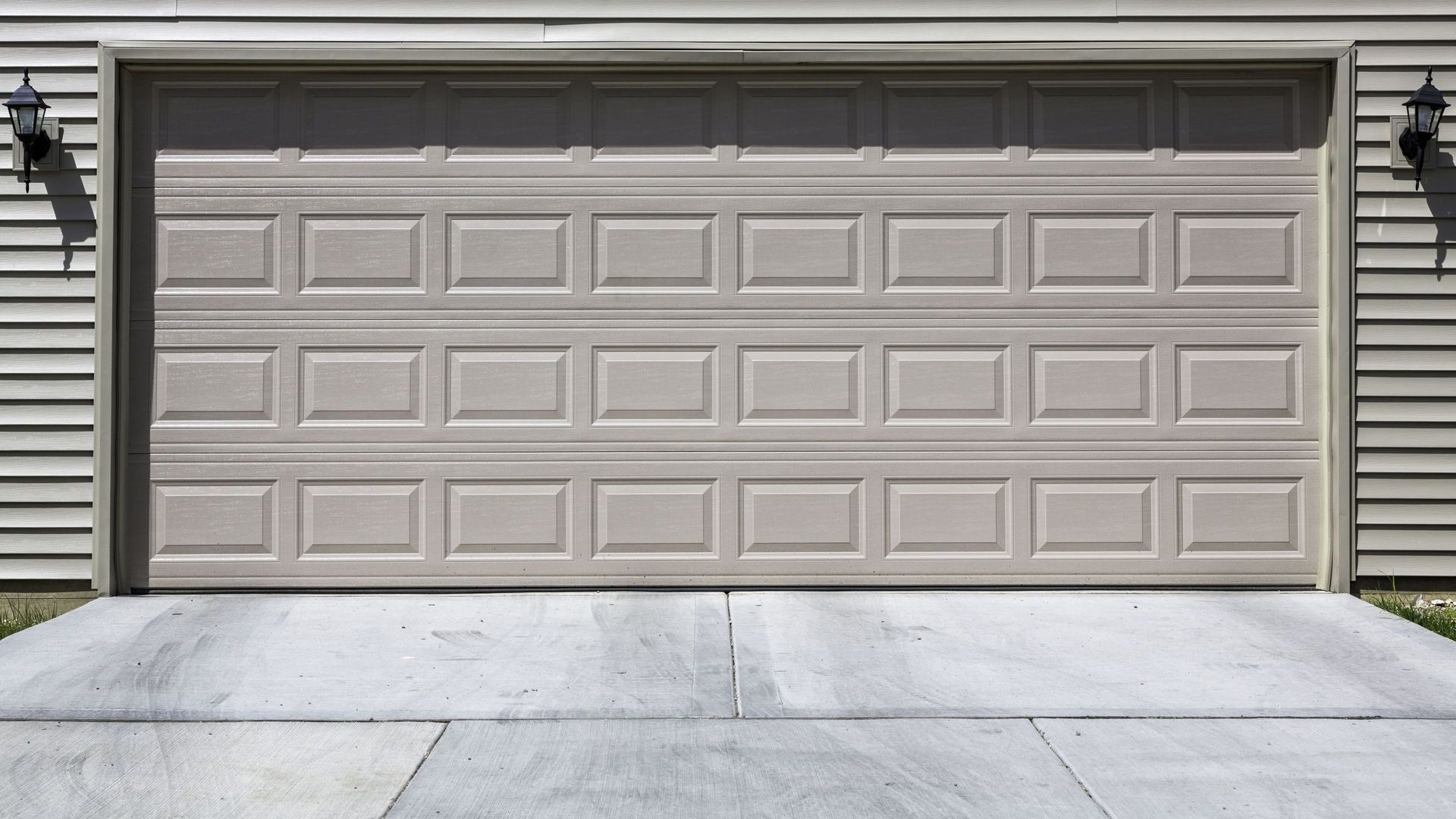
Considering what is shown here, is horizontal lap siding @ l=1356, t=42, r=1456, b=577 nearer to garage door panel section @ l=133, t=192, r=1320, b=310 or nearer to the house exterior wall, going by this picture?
the house exterior wall

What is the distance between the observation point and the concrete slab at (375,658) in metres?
3.71

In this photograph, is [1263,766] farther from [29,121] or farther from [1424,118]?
[29,121]

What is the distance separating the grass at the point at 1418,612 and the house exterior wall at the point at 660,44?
0.70 feet

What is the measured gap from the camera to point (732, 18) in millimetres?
5227

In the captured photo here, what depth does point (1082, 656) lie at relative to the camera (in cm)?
428

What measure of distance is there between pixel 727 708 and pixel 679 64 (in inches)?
127

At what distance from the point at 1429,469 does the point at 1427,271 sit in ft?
3.24

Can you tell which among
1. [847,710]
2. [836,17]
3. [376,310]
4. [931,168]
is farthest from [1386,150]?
[376,310]

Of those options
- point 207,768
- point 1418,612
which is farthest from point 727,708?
point 1418,612

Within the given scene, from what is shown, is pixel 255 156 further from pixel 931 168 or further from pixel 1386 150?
pixel 1386 150

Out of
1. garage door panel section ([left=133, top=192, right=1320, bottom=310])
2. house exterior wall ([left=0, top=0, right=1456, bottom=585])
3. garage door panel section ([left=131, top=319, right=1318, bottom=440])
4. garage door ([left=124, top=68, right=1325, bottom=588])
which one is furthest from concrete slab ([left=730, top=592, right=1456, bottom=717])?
garage door panel section ([left=133, top=192, right=1320, bottom=310])

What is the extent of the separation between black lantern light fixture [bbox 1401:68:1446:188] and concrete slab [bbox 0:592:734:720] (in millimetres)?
4056

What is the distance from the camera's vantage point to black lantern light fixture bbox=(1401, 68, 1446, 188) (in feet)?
16.6

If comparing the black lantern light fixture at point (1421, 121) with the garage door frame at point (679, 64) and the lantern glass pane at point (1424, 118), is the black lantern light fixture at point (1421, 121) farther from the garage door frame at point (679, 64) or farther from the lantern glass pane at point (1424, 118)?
the garage door frame at point (679, 64)
